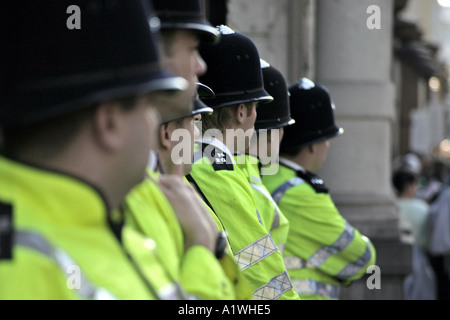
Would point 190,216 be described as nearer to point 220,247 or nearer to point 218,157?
point 220,247

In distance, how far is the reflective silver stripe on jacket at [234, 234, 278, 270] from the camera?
4039 millimetres

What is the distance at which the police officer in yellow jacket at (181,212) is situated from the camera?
232cm

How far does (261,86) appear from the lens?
4594 millimetres

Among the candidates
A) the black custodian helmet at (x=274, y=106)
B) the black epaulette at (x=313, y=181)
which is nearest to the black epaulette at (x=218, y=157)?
the black custodian helmet at (x=274, y=106)

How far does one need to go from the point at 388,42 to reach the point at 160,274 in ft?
25.7

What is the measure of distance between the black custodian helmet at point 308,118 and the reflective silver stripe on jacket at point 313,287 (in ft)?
2.63

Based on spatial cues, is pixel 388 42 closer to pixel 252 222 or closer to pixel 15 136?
pixel 252 222

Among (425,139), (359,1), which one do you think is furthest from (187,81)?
(425,139)

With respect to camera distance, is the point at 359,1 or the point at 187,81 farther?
the point at 359,1

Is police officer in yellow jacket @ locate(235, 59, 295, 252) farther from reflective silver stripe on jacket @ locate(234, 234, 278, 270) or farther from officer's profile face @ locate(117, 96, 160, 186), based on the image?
officer's profile face @ locate(117, 96, 160, 186)

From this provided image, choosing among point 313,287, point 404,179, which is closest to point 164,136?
point 313,287

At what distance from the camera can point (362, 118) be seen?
9.49 metres

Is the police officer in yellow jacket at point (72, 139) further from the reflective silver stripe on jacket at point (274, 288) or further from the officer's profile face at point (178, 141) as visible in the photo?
the reflective silver stripe on jacket at point (274, 288)

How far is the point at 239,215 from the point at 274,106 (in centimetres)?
130
